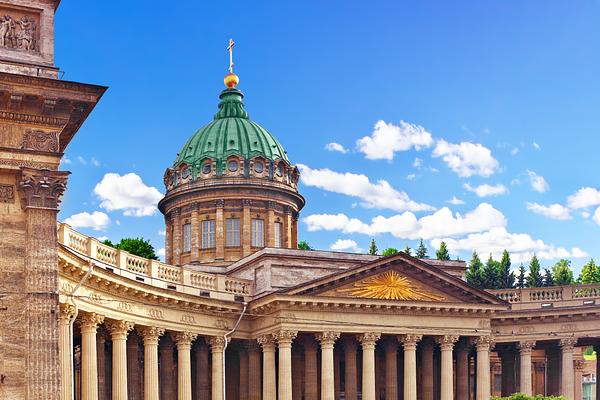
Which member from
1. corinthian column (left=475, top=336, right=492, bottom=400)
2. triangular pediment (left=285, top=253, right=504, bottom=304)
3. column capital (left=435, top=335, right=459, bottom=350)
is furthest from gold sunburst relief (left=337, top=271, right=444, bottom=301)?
corinthian column (left=475, top=336, right=492, bottom=400)

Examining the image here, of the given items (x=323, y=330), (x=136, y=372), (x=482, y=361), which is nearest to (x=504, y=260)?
(x=482, y=361)

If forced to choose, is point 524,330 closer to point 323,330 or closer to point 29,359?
point 323,330

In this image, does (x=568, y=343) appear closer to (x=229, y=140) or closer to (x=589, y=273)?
(x=229, y=140)

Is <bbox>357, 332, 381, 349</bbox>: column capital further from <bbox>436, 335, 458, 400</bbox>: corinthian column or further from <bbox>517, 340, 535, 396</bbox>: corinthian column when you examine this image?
<bbox>517, 340, 535, 396</bbox>: corinthian column

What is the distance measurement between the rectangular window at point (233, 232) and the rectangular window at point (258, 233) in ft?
4.01

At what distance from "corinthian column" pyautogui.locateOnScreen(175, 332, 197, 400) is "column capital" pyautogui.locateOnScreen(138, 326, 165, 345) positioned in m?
2.97

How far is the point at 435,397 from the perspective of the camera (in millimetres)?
75812

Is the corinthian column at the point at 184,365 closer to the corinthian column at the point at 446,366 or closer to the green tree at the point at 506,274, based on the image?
the corinthian column at the point at 446,366

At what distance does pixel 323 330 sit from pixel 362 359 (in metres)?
5.50

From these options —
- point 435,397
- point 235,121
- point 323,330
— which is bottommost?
point 435,397

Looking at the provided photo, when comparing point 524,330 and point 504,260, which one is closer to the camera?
point 524,330

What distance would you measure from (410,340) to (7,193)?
1682 inches

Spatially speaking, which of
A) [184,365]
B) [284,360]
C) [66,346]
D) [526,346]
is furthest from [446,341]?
[66,346]

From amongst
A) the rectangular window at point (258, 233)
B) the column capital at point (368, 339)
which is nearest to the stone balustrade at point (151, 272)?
the column capital at point (368, 339)
